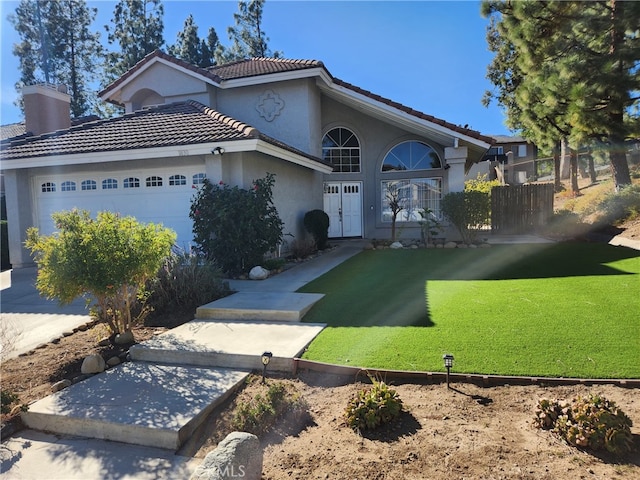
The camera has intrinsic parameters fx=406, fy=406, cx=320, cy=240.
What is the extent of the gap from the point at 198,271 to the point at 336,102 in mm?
11423

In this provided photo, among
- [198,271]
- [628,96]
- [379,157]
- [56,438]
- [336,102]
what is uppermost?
[336,102]

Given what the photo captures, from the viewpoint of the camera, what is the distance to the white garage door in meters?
10.9

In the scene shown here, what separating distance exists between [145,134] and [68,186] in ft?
9.56

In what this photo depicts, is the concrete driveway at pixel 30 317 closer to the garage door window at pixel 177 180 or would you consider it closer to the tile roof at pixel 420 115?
the garage door window at pixel 177 180

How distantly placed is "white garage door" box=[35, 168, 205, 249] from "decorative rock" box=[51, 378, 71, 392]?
20.6ft

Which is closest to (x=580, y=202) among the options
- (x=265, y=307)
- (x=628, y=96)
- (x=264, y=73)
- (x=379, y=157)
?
(x=628, y=96)

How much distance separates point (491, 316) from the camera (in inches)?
233

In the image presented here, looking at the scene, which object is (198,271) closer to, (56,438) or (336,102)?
(56,438)

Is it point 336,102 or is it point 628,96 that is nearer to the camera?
point 628,96

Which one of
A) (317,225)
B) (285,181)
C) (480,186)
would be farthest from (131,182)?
(480,186)

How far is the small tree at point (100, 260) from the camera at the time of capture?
521cm

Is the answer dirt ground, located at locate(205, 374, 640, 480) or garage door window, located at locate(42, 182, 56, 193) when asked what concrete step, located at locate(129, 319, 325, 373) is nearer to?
dirt ground, located at locate(205, 374, 640, 480)

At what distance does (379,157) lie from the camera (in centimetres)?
1670

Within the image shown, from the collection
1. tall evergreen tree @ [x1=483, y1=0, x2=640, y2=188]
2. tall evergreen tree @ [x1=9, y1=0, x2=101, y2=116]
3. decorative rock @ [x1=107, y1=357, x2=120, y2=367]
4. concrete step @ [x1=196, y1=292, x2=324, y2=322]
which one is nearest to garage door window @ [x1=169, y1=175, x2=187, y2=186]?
concrete step @ [x1=196, y1=292, x2=324, y2=322]
